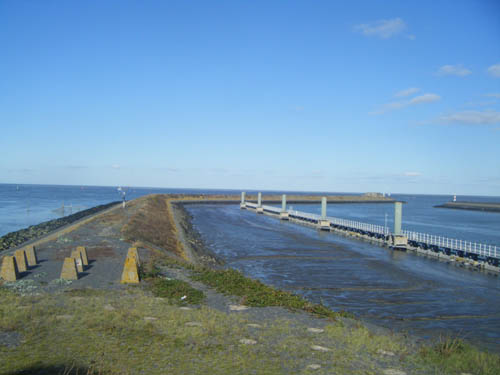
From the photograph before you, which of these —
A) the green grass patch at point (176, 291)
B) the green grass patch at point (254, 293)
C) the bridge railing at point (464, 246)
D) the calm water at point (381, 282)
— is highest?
the green grass patch at point (176, 291)

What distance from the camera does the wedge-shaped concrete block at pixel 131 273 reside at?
1315 centimetres

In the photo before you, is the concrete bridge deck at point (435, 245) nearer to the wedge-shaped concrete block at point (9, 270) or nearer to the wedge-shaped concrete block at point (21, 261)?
the wedge-shaped concrete block at point (21, 261)

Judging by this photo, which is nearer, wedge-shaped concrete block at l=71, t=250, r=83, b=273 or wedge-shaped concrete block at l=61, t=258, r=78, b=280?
wedge-shaped concrete block at l=61, t=258, r=78, b=280

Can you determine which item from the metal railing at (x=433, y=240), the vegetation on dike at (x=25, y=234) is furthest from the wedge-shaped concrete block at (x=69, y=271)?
the metal railing at (x=433, y=240)

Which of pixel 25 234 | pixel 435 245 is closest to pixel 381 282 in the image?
pixel 435 245

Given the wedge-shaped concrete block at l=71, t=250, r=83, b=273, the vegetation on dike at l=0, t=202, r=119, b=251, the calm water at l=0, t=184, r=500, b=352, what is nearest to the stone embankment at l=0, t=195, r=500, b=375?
the wedge-shaped concrete block at l=71, t=250, r=83, b=273

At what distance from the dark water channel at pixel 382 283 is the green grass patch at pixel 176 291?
616 centimetres

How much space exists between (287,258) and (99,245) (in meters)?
13.1

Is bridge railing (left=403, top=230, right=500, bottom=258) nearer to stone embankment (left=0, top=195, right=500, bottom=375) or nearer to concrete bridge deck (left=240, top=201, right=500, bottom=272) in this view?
concrete bridge deck (left=240, top=201, right=500, bottom=272)

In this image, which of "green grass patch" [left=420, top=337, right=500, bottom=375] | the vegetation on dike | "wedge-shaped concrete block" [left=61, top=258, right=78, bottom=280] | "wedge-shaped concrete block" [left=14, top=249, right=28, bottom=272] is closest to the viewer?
"green grass patch" [left=420, top=337, right=500, bottom=375]

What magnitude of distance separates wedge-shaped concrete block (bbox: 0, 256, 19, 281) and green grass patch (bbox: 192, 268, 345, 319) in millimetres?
6278

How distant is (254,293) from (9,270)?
8.58 metres

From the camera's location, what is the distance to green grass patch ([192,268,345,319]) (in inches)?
452

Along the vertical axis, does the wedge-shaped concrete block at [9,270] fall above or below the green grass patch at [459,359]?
above
